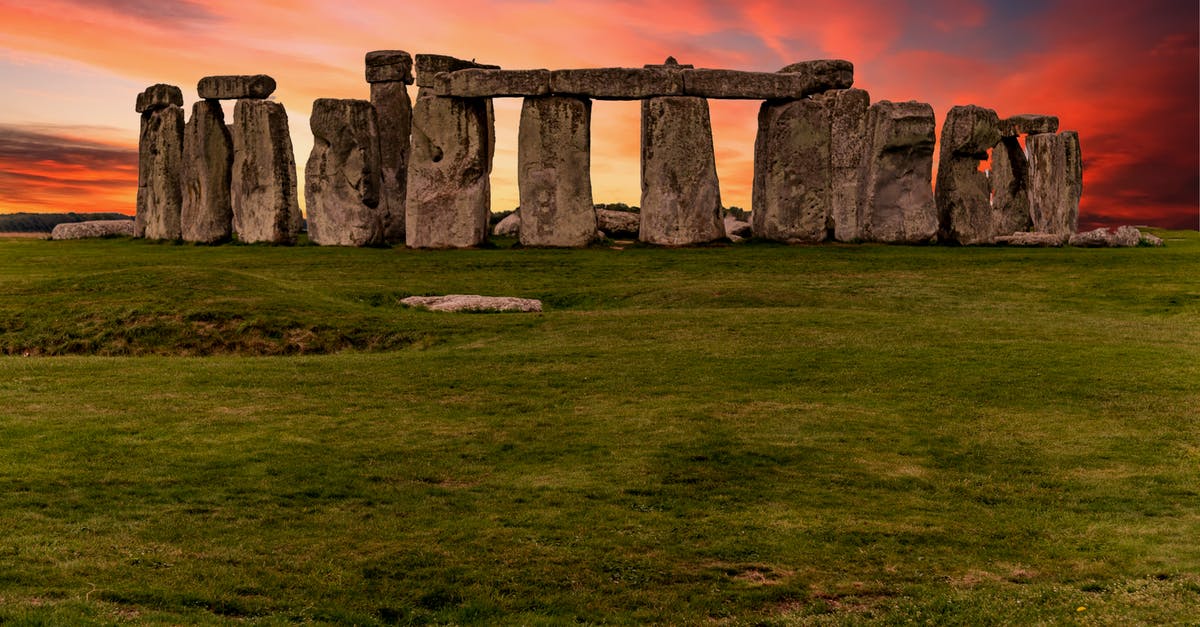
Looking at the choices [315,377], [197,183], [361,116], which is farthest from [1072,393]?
[197,183]

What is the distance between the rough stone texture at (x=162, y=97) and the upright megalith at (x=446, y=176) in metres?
10.5

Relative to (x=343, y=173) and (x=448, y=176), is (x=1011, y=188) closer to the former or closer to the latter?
(x=448, y=176)

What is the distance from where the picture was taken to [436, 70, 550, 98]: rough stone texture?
113 feet

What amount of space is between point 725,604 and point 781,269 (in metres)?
22.1

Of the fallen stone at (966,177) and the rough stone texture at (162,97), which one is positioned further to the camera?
the rough stone texture at (162,97)

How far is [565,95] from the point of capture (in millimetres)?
34812

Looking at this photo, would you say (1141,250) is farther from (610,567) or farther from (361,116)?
(610,567)

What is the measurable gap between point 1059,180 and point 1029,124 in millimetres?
2686

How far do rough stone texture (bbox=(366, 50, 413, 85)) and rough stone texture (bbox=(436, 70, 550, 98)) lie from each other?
17.3ft

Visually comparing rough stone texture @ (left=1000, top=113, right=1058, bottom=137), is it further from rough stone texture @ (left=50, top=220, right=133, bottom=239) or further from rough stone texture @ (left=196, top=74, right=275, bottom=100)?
rough stone texture @ (left=50, top=220, right=133, bottom=239)

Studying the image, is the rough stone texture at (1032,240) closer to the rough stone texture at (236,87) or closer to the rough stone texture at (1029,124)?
the rough stone texture at (1029,124)

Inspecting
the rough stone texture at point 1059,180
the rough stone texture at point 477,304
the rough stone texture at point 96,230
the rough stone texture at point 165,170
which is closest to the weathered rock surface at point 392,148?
the rough stone texture at point 165,170

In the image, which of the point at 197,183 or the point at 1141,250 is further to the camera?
the point at 197,183

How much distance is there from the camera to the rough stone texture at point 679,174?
34.7m
